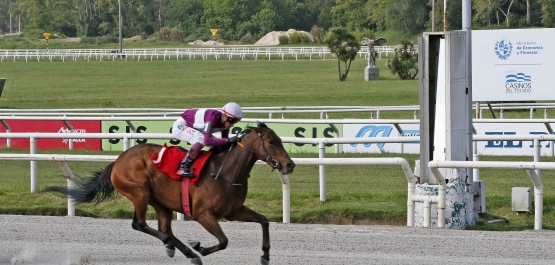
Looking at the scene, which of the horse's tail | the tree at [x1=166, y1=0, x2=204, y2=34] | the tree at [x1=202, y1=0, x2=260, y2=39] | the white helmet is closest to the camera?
the white helmet

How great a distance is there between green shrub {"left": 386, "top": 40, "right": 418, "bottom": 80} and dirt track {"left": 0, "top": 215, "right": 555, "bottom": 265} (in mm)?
29348

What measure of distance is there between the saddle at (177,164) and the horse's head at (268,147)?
358 mm

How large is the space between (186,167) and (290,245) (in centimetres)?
145

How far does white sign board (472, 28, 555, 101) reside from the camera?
16219 mm

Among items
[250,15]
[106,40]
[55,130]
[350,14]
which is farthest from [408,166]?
[250,15]

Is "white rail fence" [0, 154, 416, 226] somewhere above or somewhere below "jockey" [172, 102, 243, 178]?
below

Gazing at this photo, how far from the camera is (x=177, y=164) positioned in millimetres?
7125

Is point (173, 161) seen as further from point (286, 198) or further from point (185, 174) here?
point (286, 198)

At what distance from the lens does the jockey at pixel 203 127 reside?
7.05 m

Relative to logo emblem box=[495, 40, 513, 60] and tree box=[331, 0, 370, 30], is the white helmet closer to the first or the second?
logo emblem box=[495, 40, 513, 60]

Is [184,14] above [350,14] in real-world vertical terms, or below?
above

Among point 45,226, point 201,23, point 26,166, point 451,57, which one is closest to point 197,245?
point 45,226

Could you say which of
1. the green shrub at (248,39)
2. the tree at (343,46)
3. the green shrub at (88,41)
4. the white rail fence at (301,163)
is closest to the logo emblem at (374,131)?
the white rail fence at (301,163)

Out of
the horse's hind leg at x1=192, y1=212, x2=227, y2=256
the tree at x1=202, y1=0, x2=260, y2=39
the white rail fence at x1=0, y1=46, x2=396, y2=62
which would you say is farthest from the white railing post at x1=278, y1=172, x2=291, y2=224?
the tree at x1=202, y1=0, x2=260, y2=39
